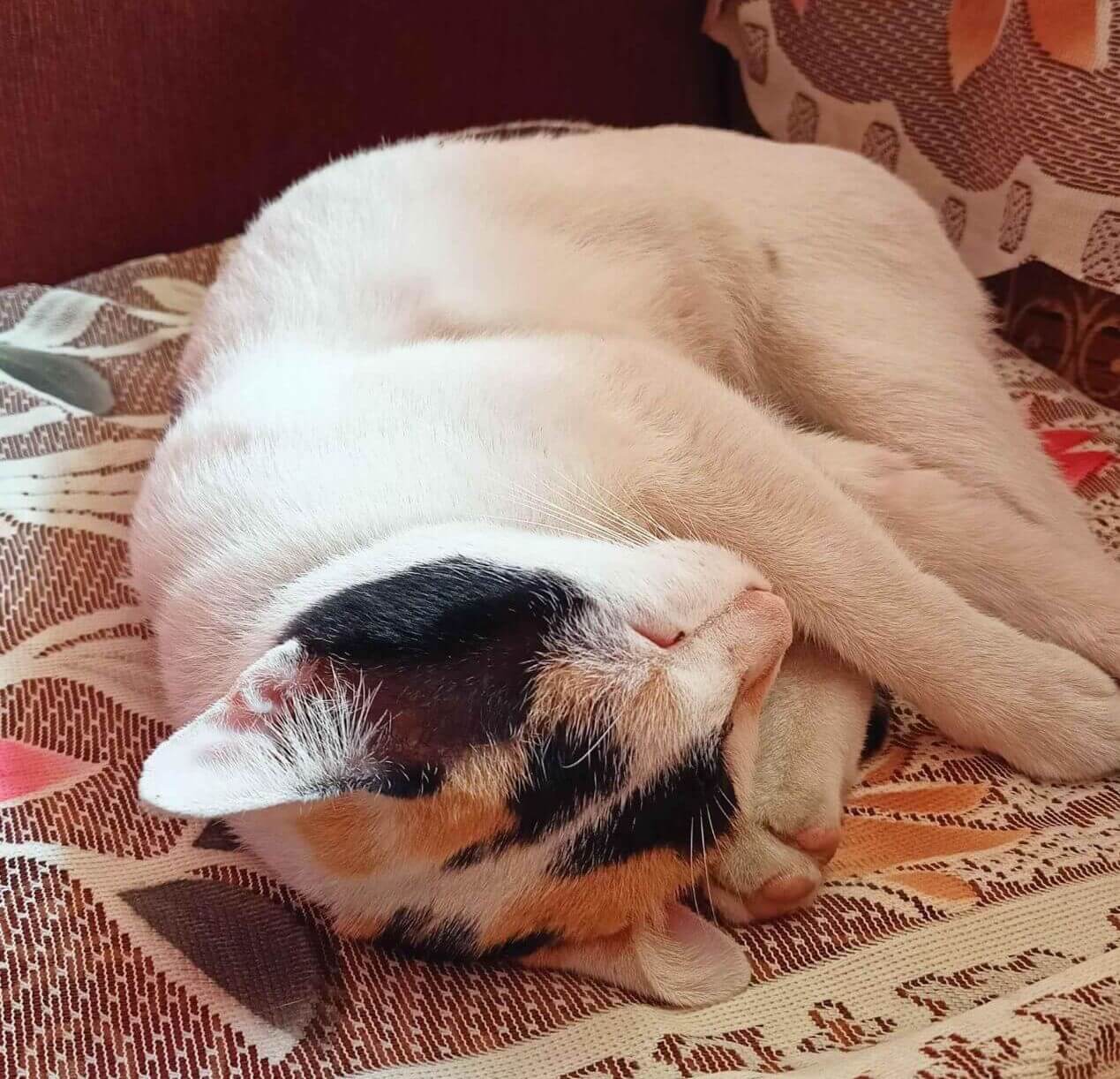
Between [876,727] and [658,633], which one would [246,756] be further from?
[876,727]

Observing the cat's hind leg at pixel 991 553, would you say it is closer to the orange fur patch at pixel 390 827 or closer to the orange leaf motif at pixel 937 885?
the orange leaf motif at pixel 937 885

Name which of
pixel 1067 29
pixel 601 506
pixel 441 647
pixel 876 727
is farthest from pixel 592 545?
pixel 1067 29

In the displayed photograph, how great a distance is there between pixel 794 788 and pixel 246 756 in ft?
1.69

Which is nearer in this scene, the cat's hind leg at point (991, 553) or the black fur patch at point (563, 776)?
the black fur patch at point (563, 776)

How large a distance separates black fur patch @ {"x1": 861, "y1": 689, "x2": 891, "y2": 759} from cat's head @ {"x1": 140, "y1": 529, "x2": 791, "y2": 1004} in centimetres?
21

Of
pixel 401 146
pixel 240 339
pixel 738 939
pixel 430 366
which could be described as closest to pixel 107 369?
pixel 240 339

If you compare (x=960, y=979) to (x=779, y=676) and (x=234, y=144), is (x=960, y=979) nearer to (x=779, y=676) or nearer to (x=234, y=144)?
(x=779, y=676)

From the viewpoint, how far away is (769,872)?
92 centimetres

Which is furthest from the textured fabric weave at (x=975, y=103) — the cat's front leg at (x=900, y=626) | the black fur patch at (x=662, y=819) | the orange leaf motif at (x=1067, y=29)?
the black fur patch at (x=662, y=819)

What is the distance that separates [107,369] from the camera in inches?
62.1

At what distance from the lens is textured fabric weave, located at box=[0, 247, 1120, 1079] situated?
0.81 meters

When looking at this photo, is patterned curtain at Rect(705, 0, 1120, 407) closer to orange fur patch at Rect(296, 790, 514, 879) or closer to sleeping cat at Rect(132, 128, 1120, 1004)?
sleeping cat at Rect(132, 128, 1120, 1004)

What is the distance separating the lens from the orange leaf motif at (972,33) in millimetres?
1433

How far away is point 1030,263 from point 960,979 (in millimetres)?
1073
